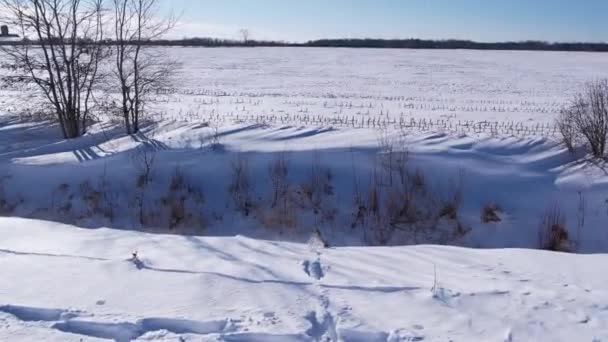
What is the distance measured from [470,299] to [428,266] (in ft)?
2.65

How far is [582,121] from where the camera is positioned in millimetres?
9086

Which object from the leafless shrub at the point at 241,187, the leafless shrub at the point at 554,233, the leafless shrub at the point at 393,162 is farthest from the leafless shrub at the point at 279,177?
the leafless shrub at the point at 554,233

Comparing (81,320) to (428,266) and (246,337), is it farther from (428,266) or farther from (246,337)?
(428,266)

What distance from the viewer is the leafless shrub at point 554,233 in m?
7.00

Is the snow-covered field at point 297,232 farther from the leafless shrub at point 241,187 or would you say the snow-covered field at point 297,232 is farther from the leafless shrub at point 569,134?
the leafless shrub at point 569,134

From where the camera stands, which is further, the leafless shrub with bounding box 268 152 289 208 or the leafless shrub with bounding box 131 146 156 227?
the leafless shrub with bounding box 131 146 156 227

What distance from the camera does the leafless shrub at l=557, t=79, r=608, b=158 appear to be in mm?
8742

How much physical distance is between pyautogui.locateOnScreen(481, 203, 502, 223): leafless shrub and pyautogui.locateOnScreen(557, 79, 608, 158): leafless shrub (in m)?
2.40

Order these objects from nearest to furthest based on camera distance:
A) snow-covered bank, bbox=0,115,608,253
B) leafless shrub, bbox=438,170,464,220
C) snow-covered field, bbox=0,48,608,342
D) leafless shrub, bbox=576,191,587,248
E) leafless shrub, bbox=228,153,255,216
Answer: snow-covered field, bbox=0,48,608,342, leafless shrub, bbox=576,191,587,248, snow-covered bank, bbox=0,115,608,253, leafless shrub, bbox=438,170,464,220, leafless shrub, bbox=228,153,255,216

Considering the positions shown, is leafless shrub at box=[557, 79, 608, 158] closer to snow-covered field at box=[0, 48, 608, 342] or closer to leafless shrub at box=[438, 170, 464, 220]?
snow-covered field at box=[0, 48, 608, 342]

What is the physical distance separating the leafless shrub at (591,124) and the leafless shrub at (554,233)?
2048 millimetres

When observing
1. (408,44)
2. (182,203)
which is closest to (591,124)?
(182,203)

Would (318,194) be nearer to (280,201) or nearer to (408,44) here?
(280,201)

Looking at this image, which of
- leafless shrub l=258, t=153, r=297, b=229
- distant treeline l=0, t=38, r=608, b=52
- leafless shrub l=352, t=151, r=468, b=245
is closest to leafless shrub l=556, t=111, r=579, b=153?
leafless shrub l=352, t=151, r=468, b=245
